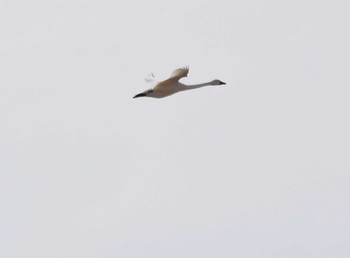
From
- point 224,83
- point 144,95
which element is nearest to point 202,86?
point 224,83

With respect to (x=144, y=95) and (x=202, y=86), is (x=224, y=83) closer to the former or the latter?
(x=202, y=86)

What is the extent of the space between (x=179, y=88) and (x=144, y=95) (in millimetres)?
1261

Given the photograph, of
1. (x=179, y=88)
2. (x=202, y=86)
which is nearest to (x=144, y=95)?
(x=179, y=88)

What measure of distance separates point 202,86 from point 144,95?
4.07m

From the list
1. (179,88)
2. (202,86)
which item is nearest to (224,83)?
(202,86)

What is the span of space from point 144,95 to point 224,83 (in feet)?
15.6

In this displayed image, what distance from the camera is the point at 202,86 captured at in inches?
1532

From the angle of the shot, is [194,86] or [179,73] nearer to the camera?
[179,73]

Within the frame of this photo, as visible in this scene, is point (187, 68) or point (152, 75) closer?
point (187, 68)

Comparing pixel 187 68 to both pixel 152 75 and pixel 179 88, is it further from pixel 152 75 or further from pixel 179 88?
pixel 152 75

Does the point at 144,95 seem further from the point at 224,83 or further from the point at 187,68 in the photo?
the point at 224,83

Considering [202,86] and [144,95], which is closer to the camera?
[144,95]

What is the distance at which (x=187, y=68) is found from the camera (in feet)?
118

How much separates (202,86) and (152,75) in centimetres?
228
